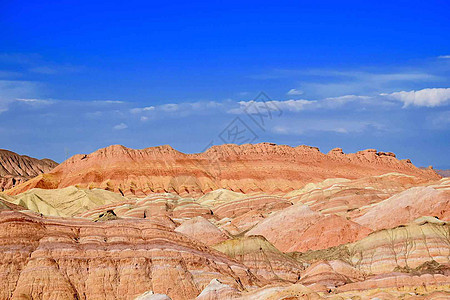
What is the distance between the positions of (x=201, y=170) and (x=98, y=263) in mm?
131935

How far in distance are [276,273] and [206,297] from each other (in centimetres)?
2022

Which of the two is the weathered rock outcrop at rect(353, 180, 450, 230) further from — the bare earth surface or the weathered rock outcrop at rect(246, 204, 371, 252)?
the weathered rock outcrop at rect(246, 204, 371, 252)

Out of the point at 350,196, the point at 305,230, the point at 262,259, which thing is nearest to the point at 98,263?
the point at 262,259

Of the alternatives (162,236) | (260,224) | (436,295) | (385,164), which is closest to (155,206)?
(260,224)

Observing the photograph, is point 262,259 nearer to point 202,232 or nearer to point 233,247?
point 233,247

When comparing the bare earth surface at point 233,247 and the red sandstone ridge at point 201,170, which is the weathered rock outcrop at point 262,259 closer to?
the bare earth surface at point 233,247

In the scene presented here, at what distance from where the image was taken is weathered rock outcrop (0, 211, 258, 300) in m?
40.8

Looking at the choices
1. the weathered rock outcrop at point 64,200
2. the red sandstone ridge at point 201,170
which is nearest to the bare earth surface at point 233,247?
the weathered rock outcrop at point 64,200

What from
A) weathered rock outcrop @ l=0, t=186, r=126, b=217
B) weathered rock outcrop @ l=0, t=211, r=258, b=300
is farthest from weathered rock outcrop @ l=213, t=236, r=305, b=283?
weathered rock outcrop @ l=0, t=186, r=126, b=217

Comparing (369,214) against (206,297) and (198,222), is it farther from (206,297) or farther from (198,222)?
(206,297)

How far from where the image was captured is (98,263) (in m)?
43.2

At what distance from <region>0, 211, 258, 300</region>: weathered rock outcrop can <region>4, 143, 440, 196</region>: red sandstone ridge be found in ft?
359

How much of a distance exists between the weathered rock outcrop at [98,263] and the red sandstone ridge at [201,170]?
110m

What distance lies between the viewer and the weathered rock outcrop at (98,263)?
1608 inches
